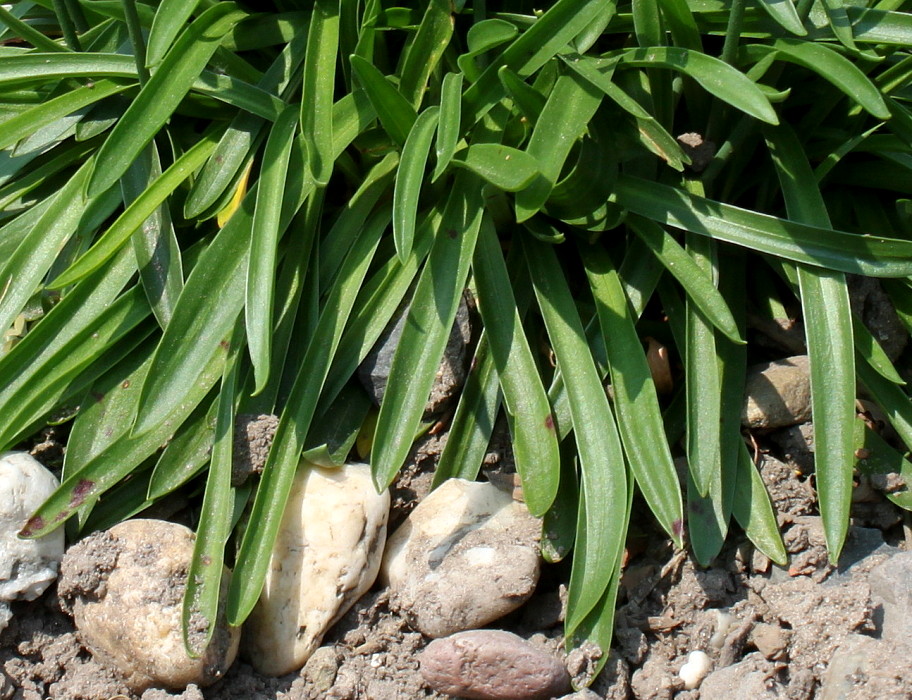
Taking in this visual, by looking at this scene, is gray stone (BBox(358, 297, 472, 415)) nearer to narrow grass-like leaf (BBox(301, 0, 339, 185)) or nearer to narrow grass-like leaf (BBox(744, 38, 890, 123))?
narrow grass-like leaf (BBox(301, 0, 339, 185))

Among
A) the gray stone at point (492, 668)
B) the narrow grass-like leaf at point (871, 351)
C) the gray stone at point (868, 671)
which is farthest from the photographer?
the narrow grass-like leaf at point (871, 351)

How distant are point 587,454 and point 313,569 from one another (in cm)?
58

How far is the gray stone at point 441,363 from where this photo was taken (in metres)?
2.23

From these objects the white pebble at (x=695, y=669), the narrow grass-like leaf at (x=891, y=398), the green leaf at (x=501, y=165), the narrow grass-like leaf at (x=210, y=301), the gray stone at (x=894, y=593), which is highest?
the green leaf at (x=501, y=165)

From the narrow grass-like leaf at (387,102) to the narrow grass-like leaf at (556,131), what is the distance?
29cm

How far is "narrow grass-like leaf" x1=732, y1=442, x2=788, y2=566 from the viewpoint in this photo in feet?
6.71

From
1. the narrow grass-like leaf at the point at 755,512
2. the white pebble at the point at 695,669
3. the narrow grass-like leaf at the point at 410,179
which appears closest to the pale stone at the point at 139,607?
the narrow grass-like leaf at the point at 410,179

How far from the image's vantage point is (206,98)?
2.37m

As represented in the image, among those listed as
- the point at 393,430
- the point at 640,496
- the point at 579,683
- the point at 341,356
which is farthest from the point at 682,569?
the point at 341,356

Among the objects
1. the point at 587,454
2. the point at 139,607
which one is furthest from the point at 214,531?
the point at 587,454

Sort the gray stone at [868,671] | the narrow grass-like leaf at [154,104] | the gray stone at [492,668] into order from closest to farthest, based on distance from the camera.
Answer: the gray stone at [868,671], the gray stone at [492,668], the narrow grass-like leaf at [154,104]

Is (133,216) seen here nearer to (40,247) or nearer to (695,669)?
(40,247)

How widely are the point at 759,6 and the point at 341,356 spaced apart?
116cm

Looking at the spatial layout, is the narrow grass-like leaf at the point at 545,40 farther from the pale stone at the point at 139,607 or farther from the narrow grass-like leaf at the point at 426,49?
the pale stone at the point at 139,607
